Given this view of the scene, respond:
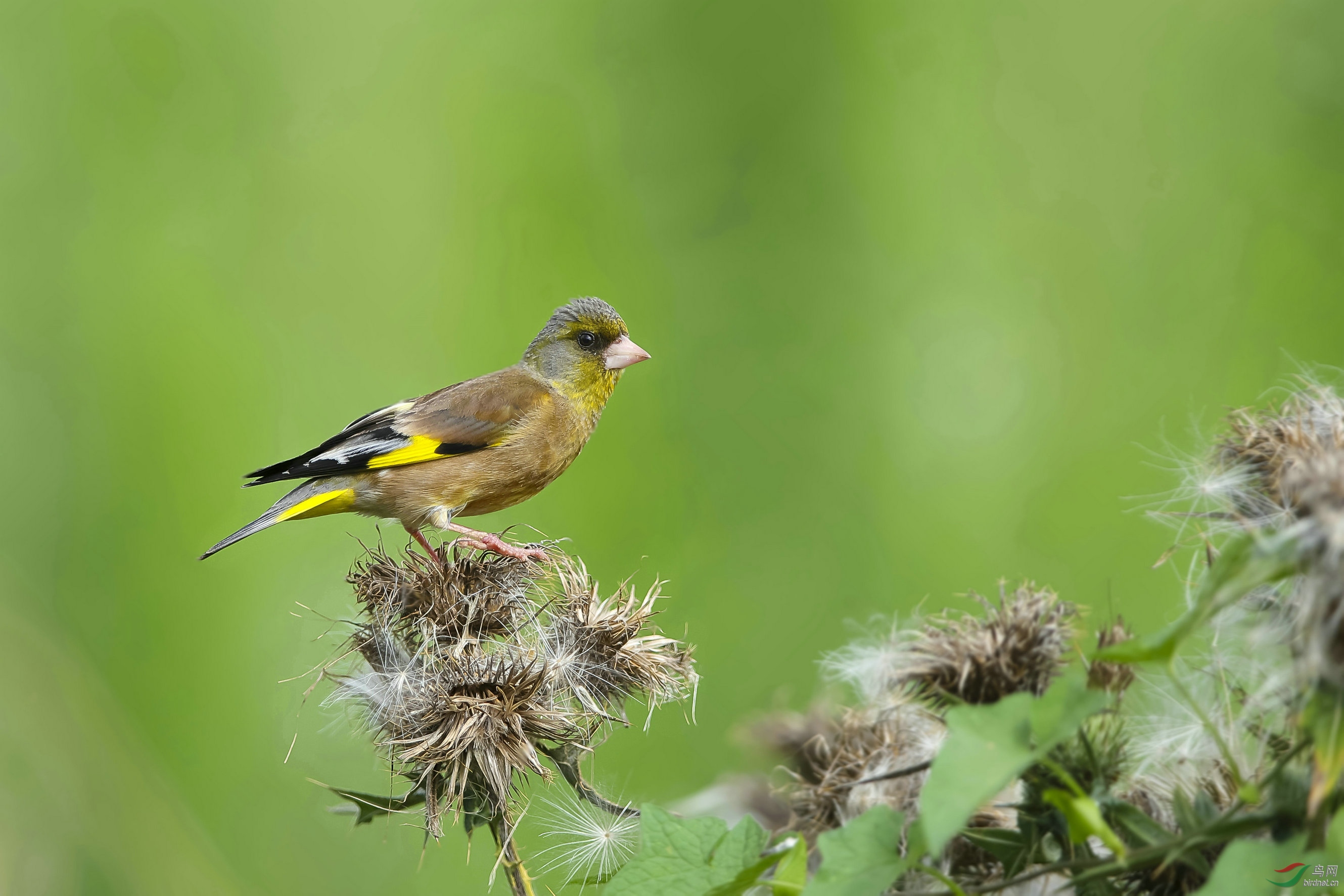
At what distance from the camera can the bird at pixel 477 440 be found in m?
1.42

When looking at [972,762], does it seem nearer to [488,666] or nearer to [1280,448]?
[1280,448]

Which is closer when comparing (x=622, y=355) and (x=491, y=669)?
(x=491, y=669)

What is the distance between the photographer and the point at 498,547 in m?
1.16

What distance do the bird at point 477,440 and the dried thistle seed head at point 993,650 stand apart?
68 cm

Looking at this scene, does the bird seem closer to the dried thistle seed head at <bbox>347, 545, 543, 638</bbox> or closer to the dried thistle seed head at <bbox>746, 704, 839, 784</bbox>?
the dried thistle seed head at <bbox>347, 545, 543, 638</bbox>

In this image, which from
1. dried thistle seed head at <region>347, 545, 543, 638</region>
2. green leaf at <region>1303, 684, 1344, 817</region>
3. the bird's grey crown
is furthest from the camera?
the bird's grey crown

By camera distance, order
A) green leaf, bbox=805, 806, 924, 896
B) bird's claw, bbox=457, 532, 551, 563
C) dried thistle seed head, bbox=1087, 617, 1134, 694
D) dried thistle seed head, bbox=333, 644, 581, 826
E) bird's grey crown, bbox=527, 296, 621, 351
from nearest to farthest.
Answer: green leaf, bbox=805, 806, 924, 896, dried thistle seed head, bbox=1087, 617, 1134, 694, dried thistle seed head, bbox=333, 644, 581, 826, bird's claw, bbox=457, 532, 551, 563, bird's grey crown, bbox=527, 296, 621, 351

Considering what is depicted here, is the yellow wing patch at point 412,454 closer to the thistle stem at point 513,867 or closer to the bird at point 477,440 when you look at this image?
the bird at point 477,440

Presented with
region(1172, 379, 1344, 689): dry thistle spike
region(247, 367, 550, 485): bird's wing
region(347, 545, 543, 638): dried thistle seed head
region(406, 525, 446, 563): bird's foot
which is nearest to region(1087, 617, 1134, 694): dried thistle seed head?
region(1172, 379, 1344, 689): dry thistle spike

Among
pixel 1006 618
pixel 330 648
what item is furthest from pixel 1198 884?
pixel 330 648

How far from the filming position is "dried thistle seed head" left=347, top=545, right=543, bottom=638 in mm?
1020

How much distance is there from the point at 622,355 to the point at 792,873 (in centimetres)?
101


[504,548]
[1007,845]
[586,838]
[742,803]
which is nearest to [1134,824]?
[1007,845]

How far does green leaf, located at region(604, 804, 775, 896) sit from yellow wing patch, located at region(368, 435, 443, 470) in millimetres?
844
